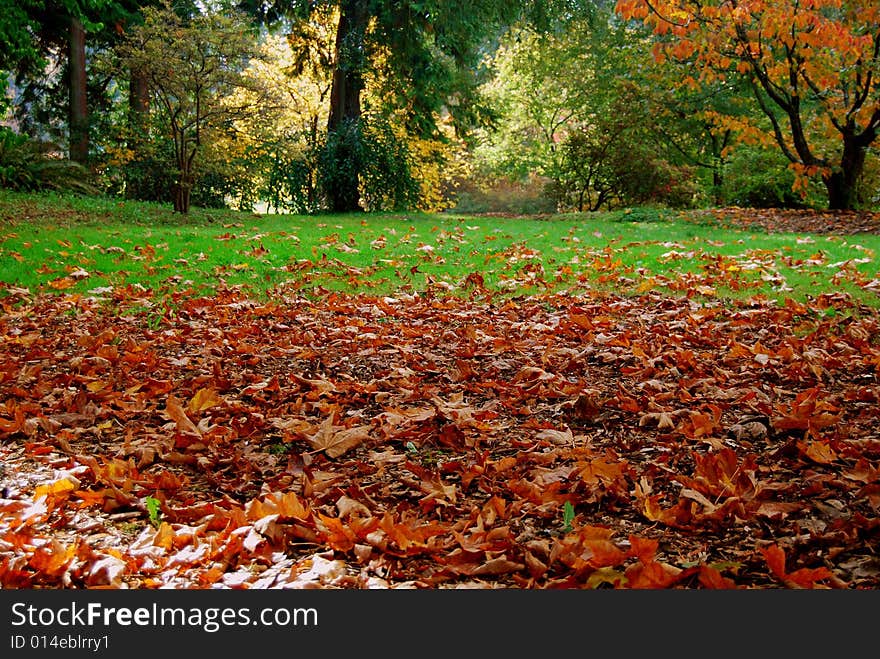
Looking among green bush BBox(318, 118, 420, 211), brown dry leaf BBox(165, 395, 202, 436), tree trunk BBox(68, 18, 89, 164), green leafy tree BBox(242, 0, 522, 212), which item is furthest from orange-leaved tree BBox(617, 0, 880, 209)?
tree trunk BBox(68, 18, 89, 164)

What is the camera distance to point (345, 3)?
15.8 metres

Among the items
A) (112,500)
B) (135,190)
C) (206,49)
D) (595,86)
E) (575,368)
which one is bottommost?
(112,500)

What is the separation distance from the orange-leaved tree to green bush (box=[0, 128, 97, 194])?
11423 millimetres

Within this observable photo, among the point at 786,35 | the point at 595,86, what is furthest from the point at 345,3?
the point at 786,35

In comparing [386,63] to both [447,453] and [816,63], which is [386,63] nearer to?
[816,63]

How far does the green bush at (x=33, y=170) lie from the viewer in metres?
13.4

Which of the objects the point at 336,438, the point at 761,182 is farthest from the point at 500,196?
the point at 336,438

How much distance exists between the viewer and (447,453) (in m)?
2.79

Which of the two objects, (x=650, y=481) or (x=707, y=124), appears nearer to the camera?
(x=650, y=481)

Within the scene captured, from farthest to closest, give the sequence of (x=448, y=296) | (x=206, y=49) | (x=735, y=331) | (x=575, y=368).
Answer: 1. (x=206, y=49)
2. (x=448, y=296)
3. (x=735, y=331)
4. (x=575, y=368)

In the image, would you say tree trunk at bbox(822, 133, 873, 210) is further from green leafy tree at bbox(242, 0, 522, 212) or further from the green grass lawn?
green leafy tree at bbox(242, 0, 522, 212)

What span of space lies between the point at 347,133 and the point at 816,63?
943cm

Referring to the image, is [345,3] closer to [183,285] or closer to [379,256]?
[379,256]

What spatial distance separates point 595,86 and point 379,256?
46.5 ft
